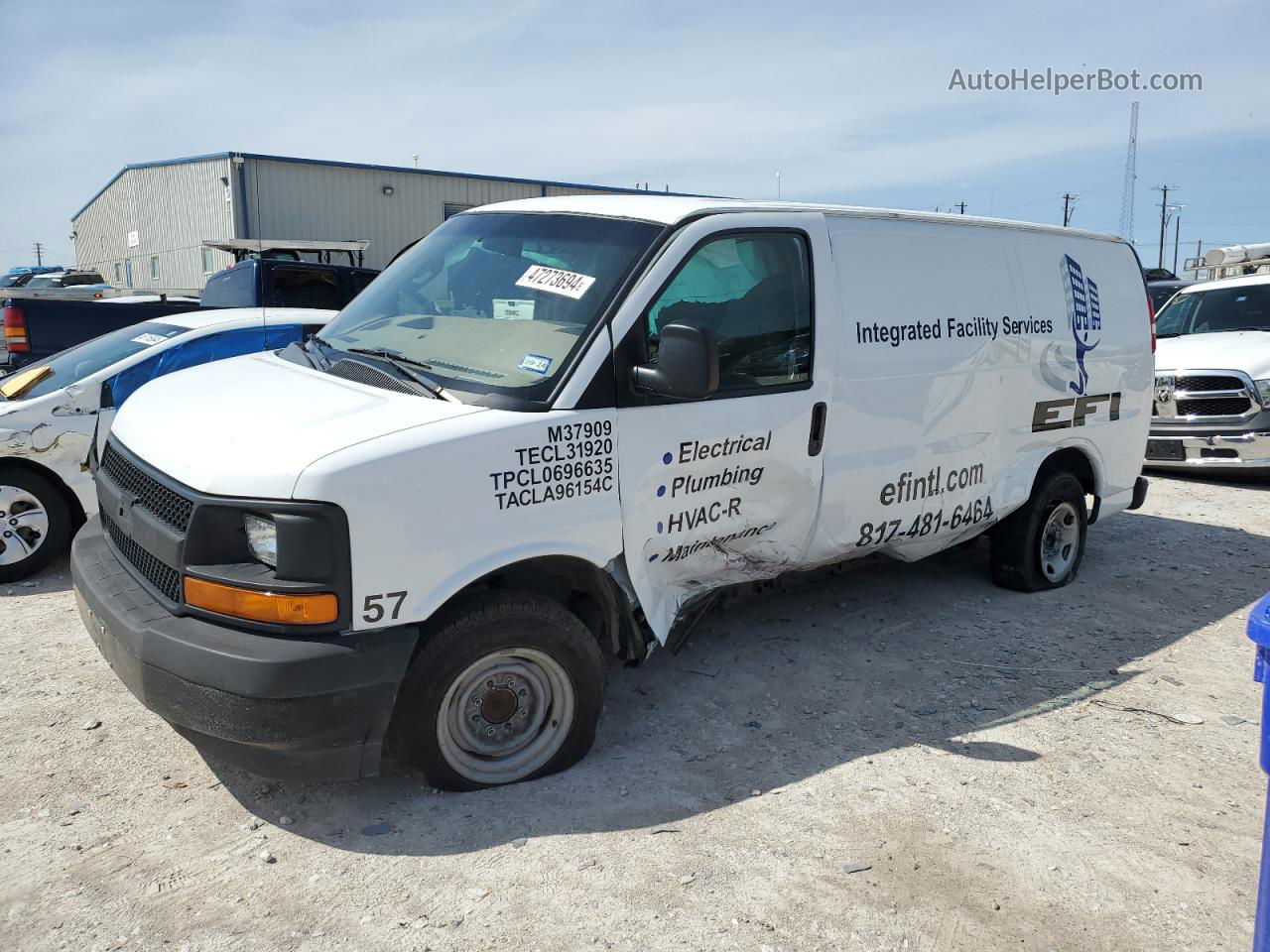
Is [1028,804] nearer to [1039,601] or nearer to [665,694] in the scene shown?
[665,694]

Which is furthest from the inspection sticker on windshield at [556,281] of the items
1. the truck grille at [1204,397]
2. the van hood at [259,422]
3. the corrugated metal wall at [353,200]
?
the corrugated metal wall at [353,200]

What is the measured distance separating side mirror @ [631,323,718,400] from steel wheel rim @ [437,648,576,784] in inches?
41.7

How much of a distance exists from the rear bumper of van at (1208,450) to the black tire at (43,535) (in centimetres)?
937

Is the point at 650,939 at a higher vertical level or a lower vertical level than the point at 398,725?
lower

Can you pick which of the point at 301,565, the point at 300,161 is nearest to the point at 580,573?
the point at 301,565

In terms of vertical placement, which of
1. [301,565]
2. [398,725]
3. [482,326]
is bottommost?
[398,725]

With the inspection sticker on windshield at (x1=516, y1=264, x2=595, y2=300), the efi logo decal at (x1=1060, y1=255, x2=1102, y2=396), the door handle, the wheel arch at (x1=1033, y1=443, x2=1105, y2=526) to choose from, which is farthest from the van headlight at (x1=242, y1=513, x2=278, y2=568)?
the efi logo decal at (x1=1060, y1=255, x2=1102, y2=396)

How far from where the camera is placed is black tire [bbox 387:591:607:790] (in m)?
3.28

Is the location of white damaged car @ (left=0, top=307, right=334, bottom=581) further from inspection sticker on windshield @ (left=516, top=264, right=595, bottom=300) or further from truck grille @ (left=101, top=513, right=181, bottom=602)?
inspection sticker on windshield @ (left=516, top=264, right=595, bottom=300)

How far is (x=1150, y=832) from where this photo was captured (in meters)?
3.49

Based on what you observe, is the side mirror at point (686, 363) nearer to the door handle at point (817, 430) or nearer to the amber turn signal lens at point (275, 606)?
the door handle at point (817, 430)

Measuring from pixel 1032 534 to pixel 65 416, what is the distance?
19.1 feet

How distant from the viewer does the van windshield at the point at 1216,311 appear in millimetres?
10633

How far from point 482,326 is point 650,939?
2.22m
